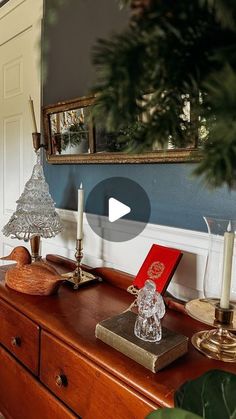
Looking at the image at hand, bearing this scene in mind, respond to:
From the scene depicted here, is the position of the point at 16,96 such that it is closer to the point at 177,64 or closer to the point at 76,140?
the point at 76,140

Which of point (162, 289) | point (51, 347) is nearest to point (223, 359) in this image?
point (162, 289)

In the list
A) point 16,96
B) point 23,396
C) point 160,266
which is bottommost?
point 23,396

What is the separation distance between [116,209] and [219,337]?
70 centimetres

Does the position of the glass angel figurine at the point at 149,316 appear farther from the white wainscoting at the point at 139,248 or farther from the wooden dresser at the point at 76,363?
the white wainscoting at the point at 139,248

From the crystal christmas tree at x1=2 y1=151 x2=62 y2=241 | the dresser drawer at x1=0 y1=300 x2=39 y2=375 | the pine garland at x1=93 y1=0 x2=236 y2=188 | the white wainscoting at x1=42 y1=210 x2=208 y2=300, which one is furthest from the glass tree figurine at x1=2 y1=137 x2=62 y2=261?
the pine garland at x1=93 y1=0 x2=236 y2=188

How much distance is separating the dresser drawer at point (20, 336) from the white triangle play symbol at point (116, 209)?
21.9 inches

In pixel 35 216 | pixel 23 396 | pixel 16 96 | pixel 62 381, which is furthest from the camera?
pixel 16 96

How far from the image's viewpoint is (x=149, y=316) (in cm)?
78

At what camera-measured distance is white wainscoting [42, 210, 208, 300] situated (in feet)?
3.52

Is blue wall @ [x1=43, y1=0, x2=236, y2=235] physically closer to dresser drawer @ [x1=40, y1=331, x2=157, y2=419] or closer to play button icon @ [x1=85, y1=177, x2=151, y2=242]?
play button icon @ [x1=85, y1=177, x2=151, y2=242]

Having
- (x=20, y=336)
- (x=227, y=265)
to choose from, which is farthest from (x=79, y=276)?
(x=227, y=265)

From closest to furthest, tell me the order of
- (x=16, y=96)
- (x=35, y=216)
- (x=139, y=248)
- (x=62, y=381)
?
(x=62, y=381), (x=139, y=248), (x=35, y=216), (x=16, y=96)

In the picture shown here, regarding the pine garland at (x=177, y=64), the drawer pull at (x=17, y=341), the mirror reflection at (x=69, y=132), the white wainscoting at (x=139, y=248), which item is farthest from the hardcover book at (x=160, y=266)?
the pine garland at (x=177, y=64)

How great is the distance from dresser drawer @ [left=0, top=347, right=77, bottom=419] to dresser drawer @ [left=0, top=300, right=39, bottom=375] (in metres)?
0.03
